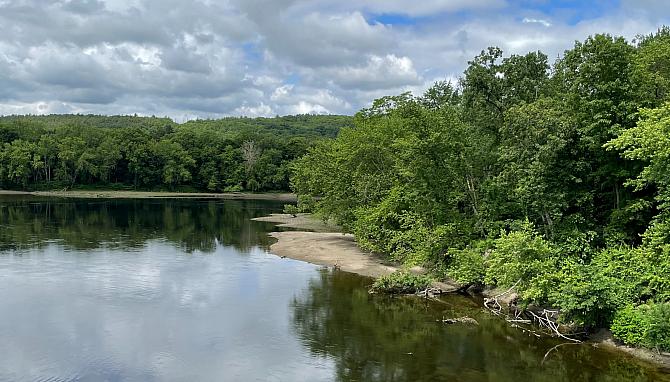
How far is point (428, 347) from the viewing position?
26531mm

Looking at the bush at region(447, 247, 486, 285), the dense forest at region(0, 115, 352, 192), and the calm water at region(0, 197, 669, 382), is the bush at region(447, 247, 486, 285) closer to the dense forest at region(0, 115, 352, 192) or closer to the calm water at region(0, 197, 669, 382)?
the calm water at region(0, 197, 669, 382)

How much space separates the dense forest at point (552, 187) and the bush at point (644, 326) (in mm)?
51

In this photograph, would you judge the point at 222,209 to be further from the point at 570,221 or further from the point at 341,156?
the point at 570,221

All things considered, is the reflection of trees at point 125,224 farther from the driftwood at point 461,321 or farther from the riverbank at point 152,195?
the driftwood at point 461,321

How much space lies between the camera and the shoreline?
82.3 feet

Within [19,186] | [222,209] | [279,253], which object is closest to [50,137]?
[19,186]

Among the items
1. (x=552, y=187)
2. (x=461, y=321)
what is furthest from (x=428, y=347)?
(x=552, y=187)

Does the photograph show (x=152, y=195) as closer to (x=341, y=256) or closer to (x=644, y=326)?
(x=341, y=256)

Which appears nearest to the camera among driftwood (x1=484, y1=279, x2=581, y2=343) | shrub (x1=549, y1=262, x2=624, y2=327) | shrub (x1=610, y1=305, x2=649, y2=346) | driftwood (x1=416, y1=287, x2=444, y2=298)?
shrub (x1=610, y1=305, x2=649, y2=346)

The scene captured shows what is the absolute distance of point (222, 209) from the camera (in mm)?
99812

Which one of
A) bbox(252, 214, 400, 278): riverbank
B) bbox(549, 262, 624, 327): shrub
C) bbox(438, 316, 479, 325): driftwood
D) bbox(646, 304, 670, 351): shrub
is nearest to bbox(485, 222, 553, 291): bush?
bbox(549, 262, 624, 327): shrub

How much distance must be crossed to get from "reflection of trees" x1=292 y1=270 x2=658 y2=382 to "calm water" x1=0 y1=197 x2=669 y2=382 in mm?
84

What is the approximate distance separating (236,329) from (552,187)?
1951cm

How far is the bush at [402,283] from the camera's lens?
3653 cm
